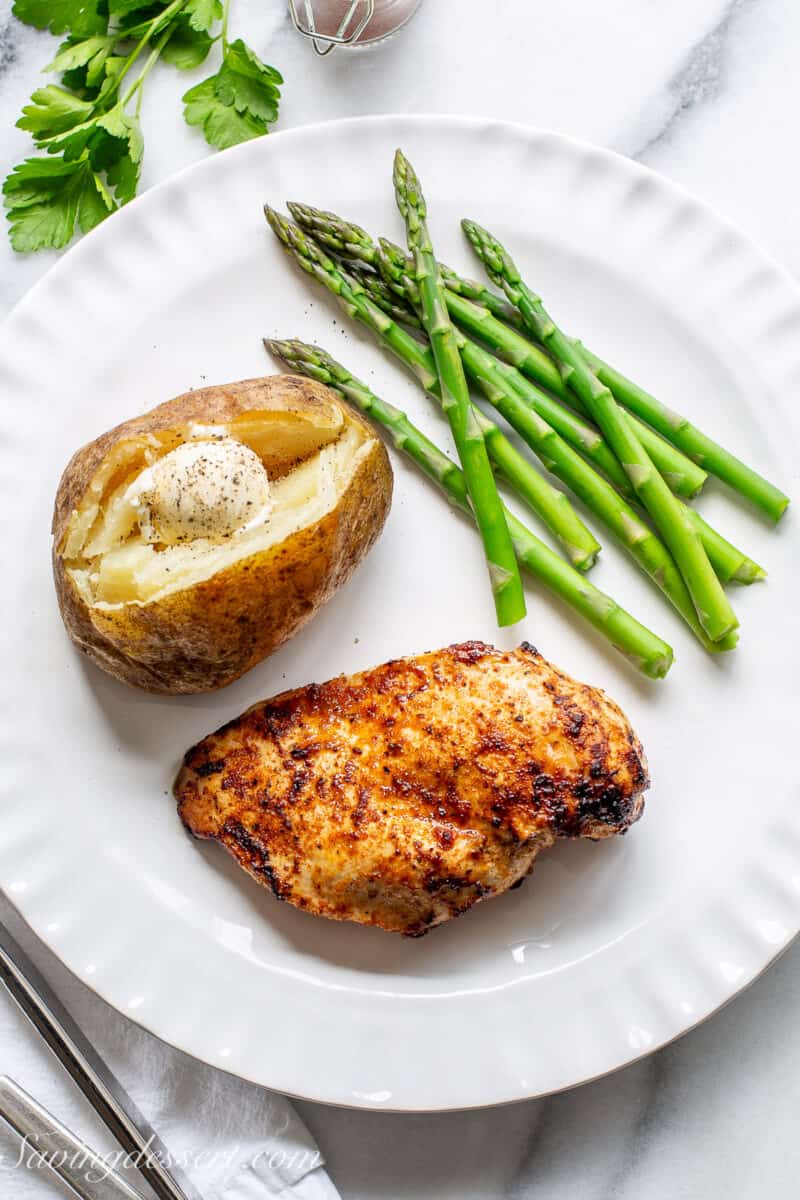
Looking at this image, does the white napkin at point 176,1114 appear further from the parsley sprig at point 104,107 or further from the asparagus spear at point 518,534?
the parsley sprig at point 104,107


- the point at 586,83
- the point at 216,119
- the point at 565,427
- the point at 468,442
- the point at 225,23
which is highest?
the point at 225,23

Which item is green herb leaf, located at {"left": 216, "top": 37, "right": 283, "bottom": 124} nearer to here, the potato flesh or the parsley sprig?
the parsley sprig

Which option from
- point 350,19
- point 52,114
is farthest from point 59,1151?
point 350,19

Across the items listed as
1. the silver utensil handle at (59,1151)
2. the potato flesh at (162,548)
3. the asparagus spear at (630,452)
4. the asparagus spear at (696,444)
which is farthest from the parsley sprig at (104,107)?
the silver utensil handle at (59,1151)

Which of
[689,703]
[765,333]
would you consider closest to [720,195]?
[765,333]

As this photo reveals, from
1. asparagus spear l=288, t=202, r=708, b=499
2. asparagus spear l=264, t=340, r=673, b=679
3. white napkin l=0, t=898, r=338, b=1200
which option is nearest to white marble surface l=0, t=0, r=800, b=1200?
asparagus spear l=288, t=202, r=708, b=499

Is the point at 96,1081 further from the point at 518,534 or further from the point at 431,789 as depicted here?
the point at 518,534
